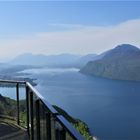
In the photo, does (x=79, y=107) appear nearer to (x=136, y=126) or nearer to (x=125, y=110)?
(x=125, y=110)

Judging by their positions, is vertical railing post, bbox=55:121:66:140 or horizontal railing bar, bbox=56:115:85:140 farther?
vertical railing post, bbox=55:121:66:140

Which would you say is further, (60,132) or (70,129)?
(60,132)

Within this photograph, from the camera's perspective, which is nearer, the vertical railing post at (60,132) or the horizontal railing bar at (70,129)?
the horizontal railing bar at (70,129)

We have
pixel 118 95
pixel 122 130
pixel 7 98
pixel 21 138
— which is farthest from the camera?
pixel 118 95

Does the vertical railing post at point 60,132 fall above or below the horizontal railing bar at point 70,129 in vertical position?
below

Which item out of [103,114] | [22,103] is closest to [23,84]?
[22,103]

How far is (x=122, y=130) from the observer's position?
81312 mm

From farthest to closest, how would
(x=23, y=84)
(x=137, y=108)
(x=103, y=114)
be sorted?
(x=137, y=108) → (x=103, y=114) → (x=23, y=84)

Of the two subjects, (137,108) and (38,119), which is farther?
(137,108)

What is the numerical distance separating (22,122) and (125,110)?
3705 inches

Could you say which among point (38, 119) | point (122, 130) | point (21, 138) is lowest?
point (122, 130)

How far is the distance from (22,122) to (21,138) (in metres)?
1.12

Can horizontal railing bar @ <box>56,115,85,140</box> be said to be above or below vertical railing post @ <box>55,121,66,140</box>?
above

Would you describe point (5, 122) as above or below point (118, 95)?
above
